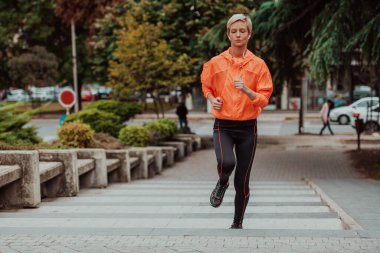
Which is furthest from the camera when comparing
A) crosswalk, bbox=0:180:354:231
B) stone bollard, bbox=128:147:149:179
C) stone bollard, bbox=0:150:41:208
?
stone bollard, bbox=128:147:149:179

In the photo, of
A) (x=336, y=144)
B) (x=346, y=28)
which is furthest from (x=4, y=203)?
(x=336, y=144)

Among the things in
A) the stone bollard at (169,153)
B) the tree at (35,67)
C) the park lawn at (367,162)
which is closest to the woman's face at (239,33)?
the park lawn at (367,162)

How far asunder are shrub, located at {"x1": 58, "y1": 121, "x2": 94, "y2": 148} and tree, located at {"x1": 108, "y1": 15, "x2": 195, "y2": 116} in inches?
471

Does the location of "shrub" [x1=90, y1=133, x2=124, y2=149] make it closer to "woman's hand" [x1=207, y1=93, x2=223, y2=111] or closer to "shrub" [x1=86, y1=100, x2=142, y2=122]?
"shrub" [x1=86, y1=100, x2=142, y2=122]

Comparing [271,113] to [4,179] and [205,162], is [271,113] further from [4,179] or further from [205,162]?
[4,179]

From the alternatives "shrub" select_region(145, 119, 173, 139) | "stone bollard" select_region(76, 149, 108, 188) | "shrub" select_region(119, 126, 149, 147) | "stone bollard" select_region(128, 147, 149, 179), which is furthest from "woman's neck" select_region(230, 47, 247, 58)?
"shrub" select_region(145, 119, 173, 139)

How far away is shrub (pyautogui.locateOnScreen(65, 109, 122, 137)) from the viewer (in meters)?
15.8

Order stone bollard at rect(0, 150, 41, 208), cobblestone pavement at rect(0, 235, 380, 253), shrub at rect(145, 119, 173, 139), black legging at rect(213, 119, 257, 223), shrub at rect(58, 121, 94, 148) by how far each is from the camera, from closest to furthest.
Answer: cobblestone pavement at rect(0, 235, 380, 253) → black legging at rect(213, 119, 257, 223) → stone bollard at rect(0, 150, 41, 208) → shrub at rect(58, 121, 94, 148) → shrub at rect(145, 119, 173, 139)

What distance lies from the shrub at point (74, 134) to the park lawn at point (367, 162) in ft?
21.3

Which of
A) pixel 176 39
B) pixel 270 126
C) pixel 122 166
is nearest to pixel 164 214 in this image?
pixel 122 166

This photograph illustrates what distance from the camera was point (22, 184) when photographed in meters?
7.13

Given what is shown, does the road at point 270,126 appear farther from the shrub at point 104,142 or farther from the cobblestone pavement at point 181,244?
the cobblestone pavement at point 181,244

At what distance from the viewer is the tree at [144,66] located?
2369 centimetres

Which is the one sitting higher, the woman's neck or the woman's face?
the woman's face
